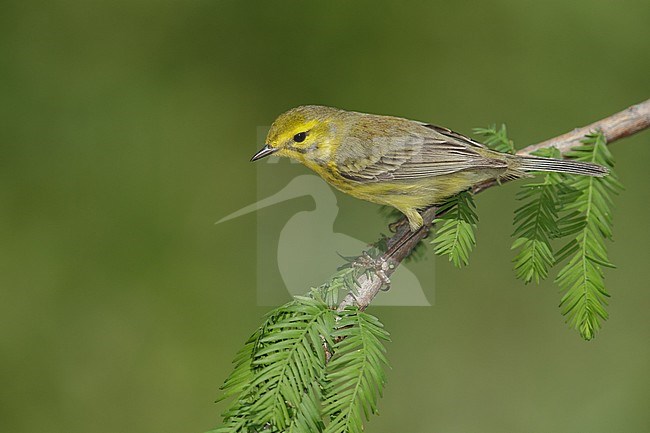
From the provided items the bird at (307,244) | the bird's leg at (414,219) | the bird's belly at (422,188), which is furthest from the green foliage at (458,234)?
the bird at (307,244)

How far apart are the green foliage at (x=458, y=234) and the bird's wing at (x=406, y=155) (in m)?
0.29

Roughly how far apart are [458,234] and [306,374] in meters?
0.65

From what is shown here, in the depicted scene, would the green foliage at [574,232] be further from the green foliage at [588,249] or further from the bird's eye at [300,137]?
the bird's eye at [300,137]

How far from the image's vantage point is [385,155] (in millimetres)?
2703

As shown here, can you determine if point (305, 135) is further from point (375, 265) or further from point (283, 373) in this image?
point (283, 373)

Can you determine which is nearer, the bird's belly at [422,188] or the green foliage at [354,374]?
the green foliage at [354,374]

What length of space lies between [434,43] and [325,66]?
602 mm

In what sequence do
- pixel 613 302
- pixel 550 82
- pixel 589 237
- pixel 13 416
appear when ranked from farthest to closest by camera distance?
pixel 550 82 < pixel 613 302 < pixel 13 416 < pixel 589 237

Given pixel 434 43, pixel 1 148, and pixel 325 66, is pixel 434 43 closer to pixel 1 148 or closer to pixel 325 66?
pixel 325 66

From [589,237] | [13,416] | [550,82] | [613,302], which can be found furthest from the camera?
[550,82]

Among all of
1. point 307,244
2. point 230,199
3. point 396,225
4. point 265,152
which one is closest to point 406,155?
point 396,225

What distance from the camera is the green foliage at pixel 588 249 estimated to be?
2029 mm

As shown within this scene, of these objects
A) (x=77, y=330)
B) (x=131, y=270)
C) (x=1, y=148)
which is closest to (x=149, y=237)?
(x=131, y=270)

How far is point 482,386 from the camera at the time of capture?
3428 mm
